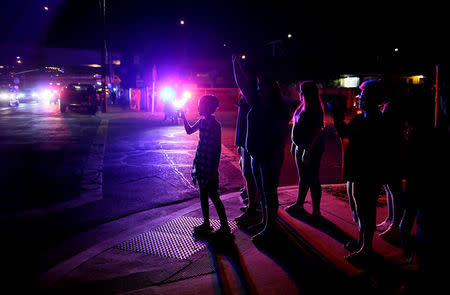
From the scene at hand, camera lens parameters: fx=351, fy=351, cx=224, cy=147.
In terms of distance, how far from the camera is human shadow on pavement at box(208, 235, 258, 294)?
3.06m

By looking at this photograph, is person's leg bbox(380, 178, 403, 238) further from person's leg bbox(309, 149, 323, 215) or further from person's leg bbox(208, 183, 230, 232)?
person's leg bbox(208, 183, 230, 232)

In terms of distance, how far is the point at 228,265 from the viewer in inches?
137

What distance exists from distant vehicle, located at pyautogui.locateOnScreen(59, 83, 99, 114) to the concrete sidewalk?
23495 millimetres

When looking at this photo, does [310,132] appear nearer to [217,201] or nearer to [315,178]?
[315,178]

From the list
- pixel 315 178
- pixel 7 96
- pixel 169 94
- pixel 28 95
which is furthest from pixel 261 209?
pixel 28 95

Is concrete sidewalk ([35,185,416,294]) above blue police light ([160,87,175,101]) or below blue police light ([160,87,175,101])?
below

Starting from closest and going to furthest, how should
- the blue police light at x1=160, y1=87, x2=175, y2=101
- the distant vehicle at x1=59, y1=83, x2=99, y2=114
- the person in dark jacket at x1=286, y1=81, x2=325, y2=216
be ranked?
the person in dark jacket at x1=286, y1=81, x2=325, y2=216
the blue police light at x1=160, y1=87, x2=175, y2=101
the distant vehicle at x1=59, y1=83, x2=99, y2=114

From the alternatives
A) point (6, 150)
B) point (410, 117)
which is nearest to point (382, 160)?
point (410, 117)

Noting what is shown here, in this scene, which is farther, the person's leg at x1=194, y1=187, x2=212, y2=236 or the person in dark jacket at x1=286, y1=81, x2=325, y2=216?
the person in dark jacket at x1=286, y1=81, x2=325, y2=216

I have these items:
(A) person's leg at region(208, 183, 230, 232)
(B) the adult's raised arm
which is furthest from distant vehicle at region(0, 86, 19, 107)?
(B) the adult's raised arm

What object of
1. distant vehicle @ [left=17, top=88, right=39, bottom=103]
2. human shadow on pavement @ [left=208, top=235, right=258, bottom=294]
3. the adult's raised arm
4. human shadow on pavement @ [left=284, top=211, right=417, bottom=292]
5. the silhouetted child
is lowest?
human shadow on pavement @ [left=208, top=235, right=258, bottom=294]

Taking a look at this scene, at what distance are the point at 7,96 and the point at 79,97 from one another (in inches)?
557

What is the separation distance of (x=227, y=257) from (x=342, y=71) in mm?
43177

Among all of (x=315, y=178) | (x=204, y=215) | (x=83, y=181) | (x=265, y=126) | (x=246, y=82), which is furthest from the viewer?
(x=83, y=181)
